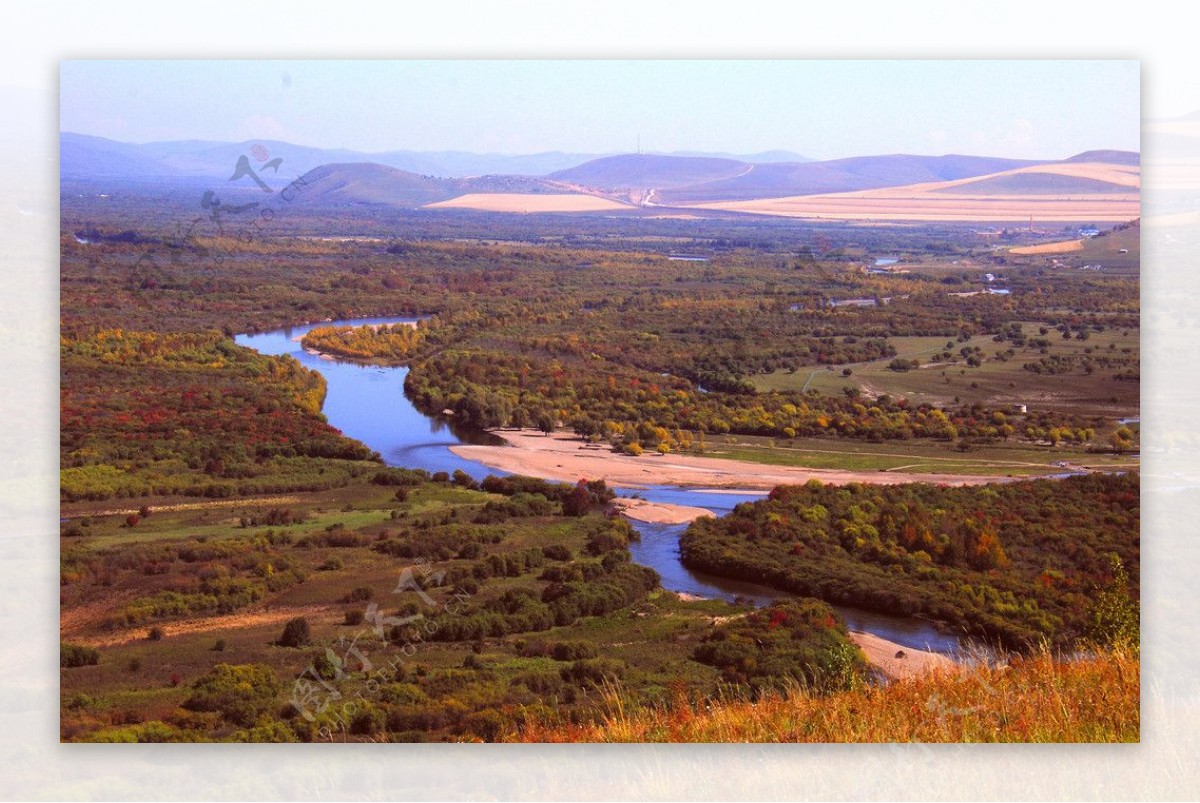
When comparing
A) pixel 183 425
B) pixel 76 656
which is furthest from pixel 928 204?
pixel 76 656

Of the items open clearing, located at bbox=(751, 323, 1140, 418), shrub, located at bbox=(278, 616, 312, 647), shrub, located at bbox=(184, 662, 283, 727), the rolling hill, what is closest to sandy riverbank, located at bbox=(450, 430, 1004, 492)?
open clearing, located at bbox=(751, 323, 1140, 418)

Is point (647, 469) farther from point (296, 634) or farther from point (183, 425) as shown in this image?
point (183, 425)

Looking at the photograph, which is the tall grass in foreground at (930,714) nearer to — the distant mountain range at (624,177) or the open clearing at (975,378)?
the open clearing at (975,378)

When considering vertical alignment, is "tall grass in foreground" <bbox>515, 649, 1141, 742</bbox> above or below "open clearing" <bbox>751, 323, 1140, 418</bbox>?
below

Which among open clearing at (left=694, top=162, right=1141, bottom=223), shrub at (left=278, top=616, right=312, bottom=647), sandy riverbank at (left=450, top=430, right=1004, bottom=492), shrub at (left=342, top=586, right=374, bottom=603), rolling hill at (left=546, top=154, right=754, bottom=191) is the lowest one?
shrub at (left=278, top=616, right=312, bottom=647)

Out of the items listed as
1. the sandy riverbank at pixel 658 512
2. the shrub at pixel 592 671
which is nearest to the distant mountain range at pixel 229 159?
the sandy riverbank at pixel 658 512

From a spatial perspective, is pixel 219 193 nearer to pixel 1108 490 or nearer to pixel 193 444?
pixel 193 444

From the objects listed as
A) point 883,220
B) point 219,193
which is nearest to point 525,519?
point 219,193

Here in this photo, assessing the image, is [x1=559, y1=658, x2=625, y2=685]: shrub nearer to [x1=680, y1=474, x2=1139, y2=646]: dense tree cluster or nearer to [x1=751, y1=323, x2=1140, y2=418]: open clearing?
[x1=680, y1=474, x2=1139, y2=646]: dense tree cluster
